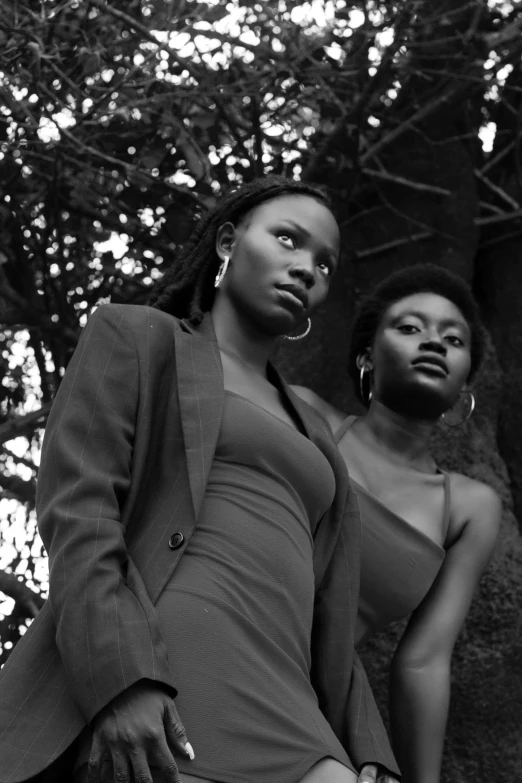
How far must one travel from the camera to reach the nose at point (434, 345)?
339cm

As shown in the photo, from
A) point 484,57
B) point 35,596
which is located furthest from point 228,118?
point 35,596

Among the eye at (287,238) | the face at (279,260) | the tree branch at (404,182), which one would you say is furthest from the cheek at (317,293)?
the tree branch at (404,182)

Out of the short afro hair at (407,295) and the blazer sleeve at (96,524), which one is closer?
the blazer sleeve at (96,524)

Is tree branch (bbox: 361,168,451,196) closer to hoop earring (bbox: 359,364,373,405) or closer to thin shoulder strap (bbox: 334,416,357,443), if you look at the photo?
hoop earring (bbox: 359,364,373,405)

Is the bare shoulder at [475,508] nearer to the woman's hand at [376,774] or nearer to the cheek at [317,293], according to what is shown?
the cheek at [317,293]

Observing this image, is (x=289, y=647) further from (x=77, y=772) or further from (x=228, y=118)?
(x=228, y=118)

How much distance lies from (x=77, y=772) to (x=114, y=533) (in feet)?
1.35

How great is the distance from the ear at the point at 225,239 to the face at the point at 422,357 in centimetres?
78

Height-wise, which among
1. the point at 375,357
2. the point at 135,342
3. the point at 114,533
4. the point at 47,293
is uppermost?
the point at 47,293

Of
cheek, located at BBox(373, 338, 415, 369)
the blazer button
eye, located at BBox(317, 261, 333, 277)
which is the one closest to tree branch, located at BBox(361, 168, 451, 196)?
cheek, located at BBox(373, 338, 415, 369)

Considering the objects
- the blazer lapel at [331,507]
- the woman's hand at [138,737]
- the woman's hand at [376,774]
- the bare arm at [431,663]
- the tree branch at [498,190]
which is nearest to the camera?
the woman's hand at [138,737]

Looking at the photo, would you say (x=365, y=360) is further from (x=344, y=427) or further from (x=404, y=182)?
(x=404, y=182)

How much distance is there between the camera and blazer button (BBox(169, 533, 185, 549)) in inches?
88.4

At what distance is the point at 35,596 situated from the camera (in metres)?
3.62
